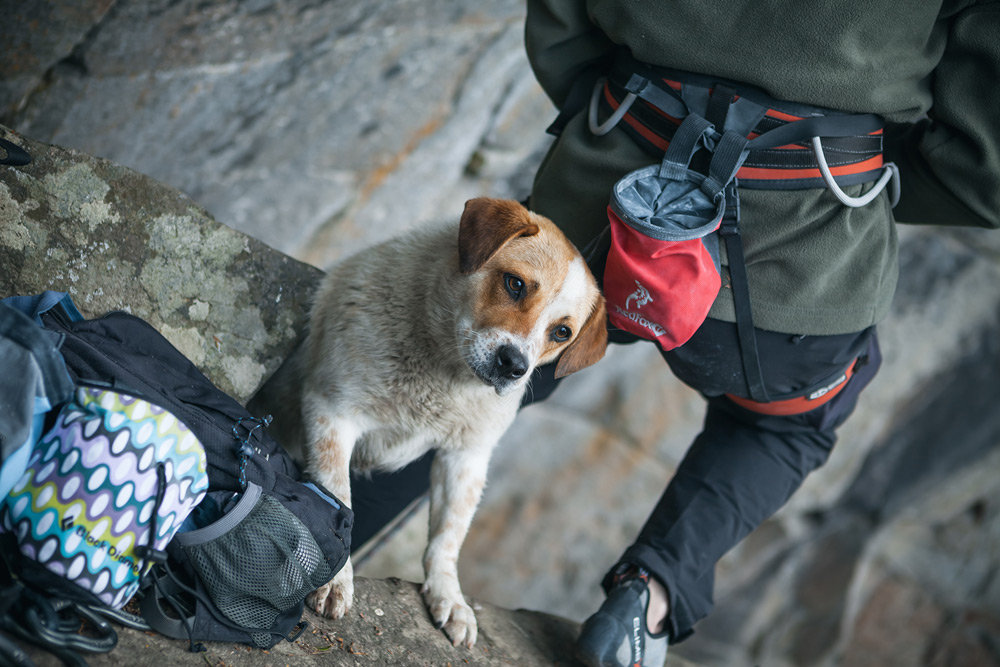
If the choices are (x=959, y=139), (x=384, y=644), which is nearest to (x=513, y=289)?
(x=384, y=644)

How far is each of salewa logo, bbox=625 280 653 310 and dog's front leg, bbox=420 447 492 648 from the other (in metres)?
0.69

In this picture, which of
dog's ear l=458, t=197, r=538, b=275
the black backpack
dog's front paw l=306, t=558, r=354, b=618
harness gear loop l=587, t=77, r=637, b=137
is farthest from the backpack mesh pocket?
harness gear loop l=587, t=77, r=637, b=137

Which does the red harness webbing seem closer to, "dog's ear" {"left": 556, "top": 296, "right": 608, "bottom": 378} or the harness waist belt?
the harness waist belt

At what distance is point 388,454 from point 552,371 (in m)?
0.57

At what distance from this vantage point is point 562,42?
6.66 ft

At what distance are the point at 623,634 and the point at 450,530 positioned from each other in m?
0.57

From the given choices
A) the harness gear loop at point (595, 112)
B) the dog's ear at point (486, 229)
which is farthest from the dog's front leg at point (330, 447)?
the harness gear loop at point (595, 112)

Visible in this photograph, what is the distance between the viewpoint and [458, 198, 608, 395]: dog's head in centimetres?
184

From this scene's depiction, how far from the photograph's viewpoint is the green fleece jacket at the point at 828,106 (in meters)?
1.64

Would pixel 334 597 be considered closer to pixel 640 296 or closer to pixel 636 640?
pixel 636 640

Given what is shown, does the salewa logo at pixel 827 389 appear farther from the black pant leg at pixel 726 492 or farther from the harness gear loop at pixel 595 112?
the harness gear loop at pixel 595 112

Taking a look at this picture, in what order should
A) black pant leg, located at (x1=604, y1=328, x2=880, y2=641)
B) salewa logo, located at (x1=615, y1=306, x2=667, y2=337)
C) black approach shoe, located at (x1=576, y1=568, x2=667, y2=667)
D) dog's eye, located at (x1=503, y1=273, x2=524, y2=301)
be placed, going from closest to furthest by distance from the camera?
1. salewa logo, located at (x1=615, y1=306, x2=667, y2=337)
2. dog's eye, located at (x1=503, y1=273, x2=524, y2=301)
3. black approach shoe, located at (x1=576, y1=568, x2=667, y2=667)
4. black pant leg, located at (x1=604, y1=328, x2=880, y2=641)

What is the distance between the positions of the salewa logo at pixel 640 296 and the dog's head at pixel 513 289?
206 millimetres

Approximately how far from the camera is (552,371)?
89.3 inches
